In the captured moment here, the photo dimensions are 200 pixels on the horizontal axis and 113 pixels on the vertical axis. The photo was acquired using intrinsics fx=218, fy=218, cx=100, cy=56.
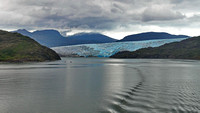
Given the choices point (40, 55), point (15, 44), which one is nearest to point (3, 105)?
point (40, 55)

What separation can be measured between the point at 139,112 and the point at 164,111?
1751mm

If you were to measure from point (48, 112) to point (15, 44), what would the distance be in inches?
5413

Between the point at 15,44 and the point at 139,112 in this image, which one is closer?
the point at 139,112

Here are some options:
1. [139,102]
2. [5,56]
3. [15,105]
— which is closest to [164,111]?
[139,102]

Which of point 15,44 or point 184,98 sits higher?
point 15,44

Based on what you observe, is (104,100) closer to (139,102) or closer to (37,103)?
(139,102)

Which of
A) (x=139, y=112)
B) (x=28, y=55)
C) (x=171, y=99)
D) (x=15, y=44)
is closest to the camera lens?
(x=139, y=112)

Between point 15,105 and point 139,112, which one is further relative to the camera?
point 15,105

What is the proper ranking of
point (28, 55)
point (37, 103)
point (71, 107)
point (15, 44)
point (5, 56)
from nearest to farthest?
point (71, 107) → point (37, 103) → point (5, 56) → point (28, 55) → point (15, 44)

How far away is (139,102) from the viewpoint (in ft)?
58.5

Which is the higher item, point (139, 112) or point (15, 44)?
point (15, 44)

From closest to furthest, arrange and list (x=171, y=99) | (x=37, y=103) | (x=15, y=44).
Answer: (x=37, y=103) < (x=171, y=99) < (x=15, y=44)

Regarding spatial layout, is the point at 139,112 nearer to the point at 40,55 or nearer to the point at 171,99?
the point at 171,99

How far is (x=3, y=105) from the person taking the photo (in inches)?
660
